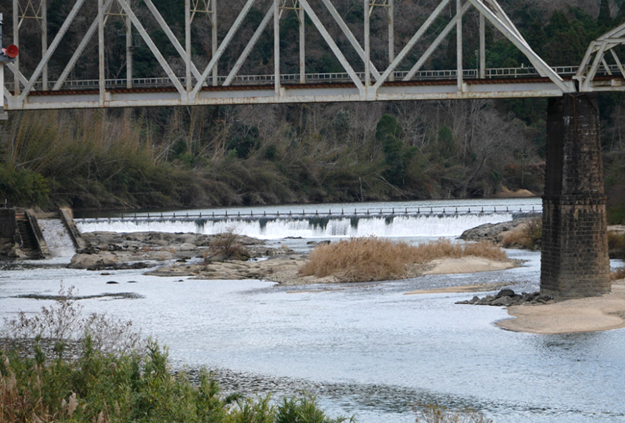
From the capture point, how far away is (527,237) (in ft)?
195

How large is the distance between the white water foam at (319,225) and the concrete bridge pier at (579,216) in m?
32.1

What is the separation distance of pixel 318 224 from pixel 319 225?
11 cm

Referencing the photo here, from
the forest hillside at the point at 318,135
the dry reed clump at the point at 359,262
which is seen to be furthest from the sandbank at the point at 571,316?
the forest hillside at the point at 318,135

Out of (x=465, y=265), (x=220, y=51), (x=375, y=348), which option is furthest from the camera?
(x=465, y=265)

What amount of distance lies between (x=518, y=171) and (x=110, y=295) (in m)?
72.2

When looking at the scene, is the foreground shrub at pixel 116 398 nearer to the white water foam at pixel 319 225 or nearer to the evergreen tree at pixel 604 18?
the white water foam at pixel 319 225

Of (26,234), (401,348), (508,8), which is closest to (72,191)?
(26,234)

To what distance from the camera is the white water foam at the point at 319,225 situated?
68.2 metres

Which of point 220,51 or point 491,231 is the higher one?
point 220,51

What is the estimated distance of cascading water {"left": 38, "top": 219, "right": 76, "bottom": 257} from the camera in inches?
2314

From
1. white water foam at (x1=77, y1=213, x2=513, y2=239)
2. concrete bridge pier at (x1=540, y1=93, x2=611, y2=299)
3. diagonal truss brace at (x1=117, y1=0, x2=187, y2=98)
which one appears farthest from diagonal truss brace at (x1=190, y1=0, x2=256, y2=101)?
white water foam at (x1=77, y1=213, x2=513, y2=239)

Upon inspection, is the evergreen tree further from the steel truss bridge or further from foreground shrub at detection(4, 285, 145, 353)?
foreground shrub at detection(4, 285, 145, 353)

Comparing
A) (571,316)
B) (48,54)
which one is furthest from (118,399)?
(48,54)

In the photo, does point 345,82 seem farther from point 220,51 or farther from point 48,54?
point 48,54
